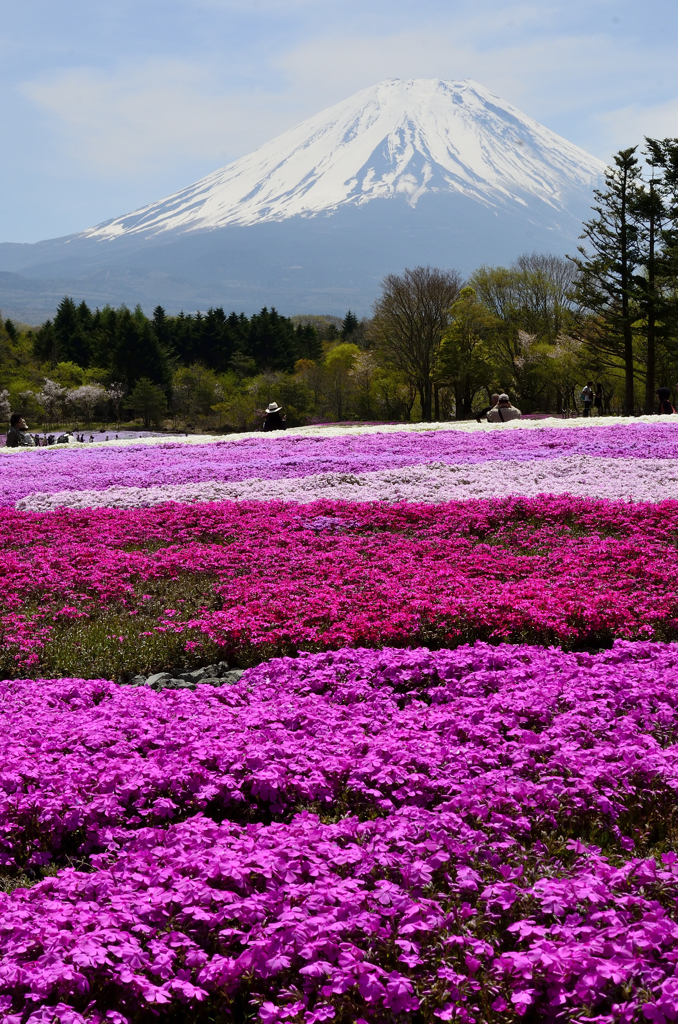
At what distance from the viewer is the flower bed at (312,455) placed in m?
22.0

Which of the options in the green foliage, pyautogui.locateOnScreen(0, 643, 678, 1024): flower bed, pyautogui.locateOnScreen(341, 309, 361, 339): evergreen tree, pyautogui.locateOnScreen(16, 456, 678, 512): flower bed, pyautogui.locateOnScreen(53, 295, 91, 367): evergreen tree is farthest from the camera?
pyautogui.locateOnScreen(341, 309, 361, 339): evergreen tree

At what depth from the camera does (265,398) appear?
3551 inches

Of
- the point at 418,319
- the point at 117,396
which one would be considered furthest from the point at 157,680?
the point at 117,396

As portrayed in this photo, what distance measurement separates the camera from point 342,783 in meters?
5.31

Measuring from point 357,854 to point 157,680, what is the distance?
4.19 meters

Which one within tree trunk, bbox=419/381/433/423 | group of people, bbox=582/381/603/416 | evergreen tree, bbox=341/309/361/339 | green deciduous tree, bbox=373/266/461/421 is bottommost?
group of people, bbox=582/381/603/416

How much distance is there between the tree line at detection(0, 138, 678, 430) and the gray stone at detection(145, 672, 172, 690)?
46.9 metres

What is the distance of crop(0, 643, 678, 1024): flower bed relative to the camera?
3443 mm

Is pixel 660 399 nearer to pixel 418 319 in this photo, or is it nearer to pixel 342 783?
pixel 342 783

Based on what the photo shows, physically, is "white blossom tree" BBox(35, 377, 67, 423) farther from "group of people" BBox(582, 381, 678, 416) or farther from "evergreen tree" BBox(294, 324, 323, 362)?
"group of people" BBox(582, 381, 678, 416)

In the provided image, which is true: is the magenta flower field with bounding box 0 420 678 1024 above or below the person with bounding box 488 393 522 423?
below

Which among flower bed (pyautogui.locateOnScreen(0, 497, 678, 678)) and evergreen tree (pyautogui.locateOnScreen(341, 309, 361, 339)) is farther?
evergreen tree (pyautogui.locateOnScreen(341, 309, 361, 339))

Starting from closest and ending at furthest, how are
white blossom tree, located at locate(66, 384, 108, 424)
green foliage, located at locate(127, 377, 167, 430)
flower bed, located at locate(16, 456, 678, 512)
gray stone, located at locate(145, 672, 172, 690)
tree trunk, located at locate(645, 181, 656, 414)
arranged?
1. gray stone, located at locate(145, 672, 172, 690)
2. flower bed, located at locate(16, 456, 678, 512)
3. tree trunk, located at locate(645, 181, 656, 414)
4. white blossom tree, located at locate(66, 384, 108, 424)
5. green foliage, located at locate(127, 377, 167, 430)

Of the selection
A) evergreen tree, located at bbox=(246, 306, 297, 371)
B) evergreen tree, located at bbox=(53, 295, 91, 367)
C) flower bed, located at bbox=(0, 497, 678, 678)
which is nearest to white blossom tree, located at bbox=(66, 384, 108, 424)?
evergreen tree, located at bbox=(53, 295, 91, 367)
